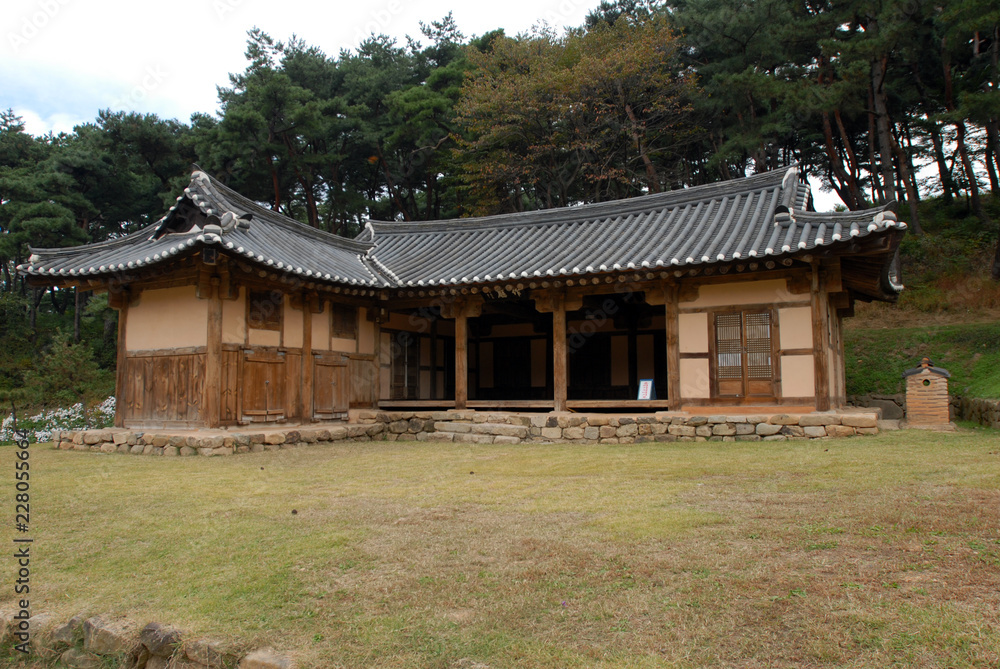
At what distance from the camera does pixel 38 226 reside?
28.2 meters

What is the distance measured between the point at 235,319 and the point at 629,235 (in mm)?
7909

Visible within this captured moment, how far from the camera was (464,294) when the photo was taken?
1387 cm

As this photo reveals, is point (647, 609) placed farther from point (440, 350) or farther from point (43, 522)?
point (440, 350)

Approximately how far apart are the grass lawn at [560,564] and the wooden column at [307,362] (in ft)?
17.5

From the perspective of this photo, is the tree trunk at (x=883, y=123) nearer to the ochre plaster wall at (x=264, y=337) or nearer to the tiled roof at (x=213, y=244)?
the tiled roof at (x=213, y=244)

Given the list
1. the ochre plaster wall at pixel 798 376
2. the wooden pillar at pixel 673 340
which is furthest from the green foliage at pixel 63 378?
the ochre plaster wall at pixel 798 376

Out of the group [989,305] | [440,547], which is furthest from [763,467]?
[989,305]

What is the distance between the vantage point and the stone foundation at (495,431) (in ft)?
35.2

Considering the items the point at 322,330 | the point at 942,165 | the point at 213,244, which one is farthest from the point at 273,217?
the point at 942,165

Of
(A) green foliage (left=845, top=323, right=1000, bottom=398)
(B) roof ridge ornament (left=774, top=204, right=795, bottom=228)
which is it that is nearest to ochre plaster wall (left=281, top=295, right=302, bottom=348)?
(B) roof ridge ornament (left=774, top=204, right=795, bottom=228)

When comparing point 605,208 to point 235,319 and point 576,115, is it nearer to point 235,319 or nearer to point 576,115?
point 235,319

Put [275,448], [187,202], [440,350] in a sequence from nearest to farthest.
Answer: [275,448] → [187,202] → [440,350]

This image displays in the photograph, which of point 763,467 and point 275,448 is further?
point 275,448

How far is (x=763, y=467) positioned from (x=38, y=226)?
101ft
